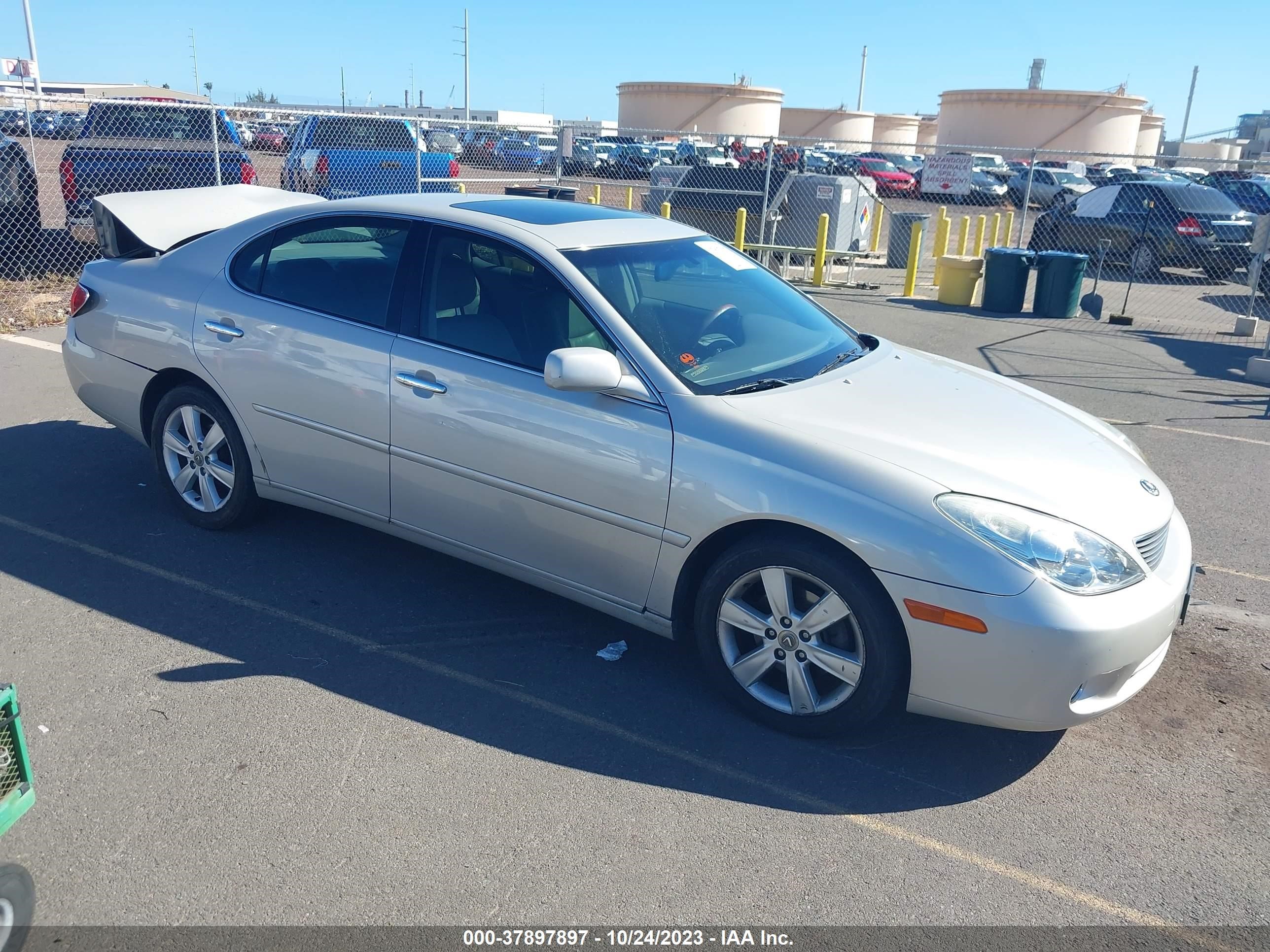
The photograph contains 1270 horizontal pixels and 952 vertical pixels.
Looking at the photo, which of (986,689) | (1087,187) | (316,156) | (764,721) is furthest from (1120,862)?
(1087,187)

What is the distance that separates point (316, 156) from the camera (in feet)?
49.3

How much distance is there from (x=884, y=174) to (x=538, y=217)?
35010 mm

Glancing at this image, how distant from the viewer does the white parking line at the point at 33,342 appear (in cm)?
894

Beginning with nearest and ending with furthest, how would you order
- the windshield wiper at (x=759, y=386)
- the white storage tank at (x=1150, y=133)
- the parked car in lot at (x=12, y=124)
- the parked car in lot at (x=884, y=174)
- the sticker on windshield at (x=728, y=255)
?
the windshield wiper at (x=759, y=386) < the sticker on windshield at (x=728, y=255) < the parked car in lot at (x=12, y=124) < the parked car in lot at (x=884, y=174) < the white storage tank at (x=1150, y=133)

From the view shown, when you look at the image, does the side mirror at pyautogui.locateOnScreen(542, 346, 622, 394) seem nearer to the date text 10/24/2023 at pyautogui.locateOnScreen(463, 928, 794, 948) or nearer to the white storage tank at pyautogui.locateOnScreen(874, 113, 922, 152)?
the date text 10/24/2023 at pyautogui.locateOnScreen(463, 928, 794, 948)

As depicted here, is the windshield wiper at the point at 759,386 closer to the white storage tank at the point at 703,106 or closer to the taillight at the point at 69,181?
the taillight at the point at 69,181

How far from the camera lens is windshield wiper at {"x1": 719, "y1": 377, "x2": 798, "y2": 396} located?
3.86m

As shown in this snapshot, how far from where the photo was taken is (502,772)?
134 inches

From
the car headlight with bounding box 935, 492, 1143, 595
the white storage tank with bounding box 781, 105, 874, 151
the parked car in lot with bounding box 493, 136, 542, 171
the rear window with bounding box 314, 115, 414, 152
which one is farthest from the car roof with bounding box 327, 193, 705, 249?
the white storage tank with bounding box 781, 105, 874, 151

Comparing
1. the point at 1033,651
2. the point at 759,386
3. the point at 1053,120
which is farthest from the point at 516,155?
the point at 1053,120

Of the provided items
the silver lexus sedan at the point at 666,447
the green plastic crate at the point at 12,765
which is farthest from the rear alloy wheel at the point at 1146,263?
the green plastic crate at the point at 12,765

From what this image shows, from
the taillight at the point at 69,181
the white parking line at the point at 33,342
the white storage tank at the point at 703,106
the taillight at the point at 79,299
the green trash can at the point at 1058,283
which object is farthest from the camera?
the white storage tank at the point at 703,106

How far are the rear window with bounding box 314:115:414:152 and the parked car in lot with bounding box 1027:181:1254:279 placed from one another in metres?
11.3

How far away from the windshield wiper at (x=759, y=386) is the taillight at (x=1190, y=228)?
16.9 metres
